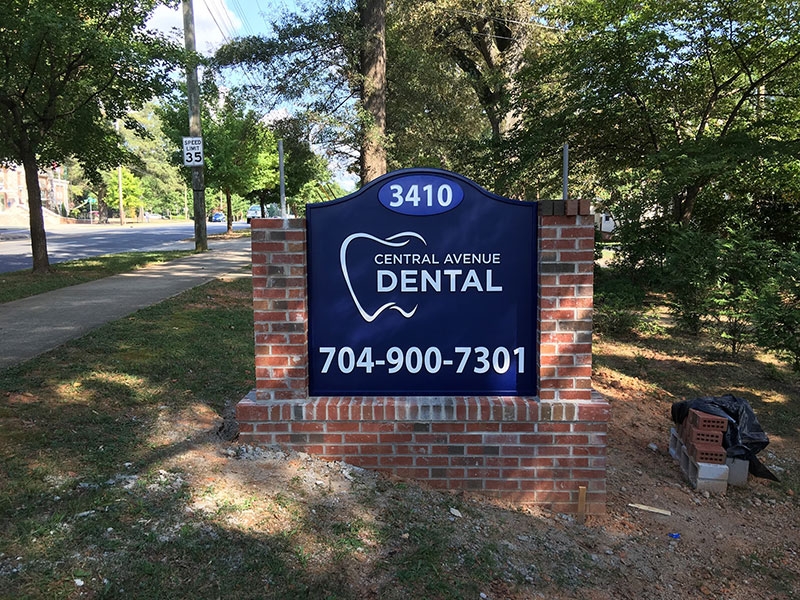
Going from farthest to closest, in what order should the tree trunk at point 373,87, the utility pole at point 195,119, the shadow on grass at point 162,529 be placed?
the utility pole at point 195,119 → the tree trunk at point 373,87 → the shadow on grass at point 162,529

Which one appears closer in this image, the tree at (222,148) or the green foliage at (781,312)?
the green foliage at (781,312)

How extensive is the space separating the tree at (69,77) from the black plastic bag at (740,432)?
9.84 meters

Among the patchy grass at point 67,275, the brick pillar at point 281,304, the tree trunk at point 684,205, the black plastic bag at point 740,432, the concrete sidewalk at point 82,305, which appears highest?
the tree trunk at point 684,205

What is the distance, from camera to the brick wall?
10.5 feet

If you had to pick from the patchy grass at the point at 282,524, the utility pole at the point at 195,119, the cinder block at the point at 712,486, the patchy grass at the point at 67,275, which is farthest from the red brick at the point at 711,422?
the utility pole at the point at 195,119

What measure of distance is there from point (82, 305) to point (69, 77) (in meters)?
5.43

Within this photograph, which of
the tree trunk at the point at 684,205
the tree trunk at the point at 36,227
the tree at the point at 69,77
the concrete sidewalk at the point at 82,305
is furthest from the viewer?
the tree trunk at the point at 36,227

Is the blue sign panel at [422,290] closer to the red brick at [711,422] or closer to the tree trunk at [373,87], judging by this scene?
the red brick at [711,422]

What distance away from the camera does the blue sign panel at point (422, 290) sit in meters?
3.23

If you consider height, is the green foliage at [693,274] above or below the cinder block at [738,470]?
above

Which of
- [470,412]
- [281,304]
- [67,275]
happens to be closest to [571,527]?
[470,412]

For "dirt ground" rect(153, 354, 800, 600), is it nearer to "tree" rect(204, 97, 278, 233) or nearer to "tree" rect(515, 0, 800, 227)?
"tree" rect(515, 0, 800, 227)

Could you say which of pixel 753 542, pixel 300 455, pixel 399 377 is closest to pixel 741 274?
pixel 753 542

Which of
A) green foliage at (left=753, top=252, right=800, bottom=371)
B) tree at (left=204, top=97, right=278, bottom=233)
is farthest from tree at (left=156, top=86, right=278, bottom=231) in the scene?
green foliage at (left=753, top=252, right=800, bottom=371)
